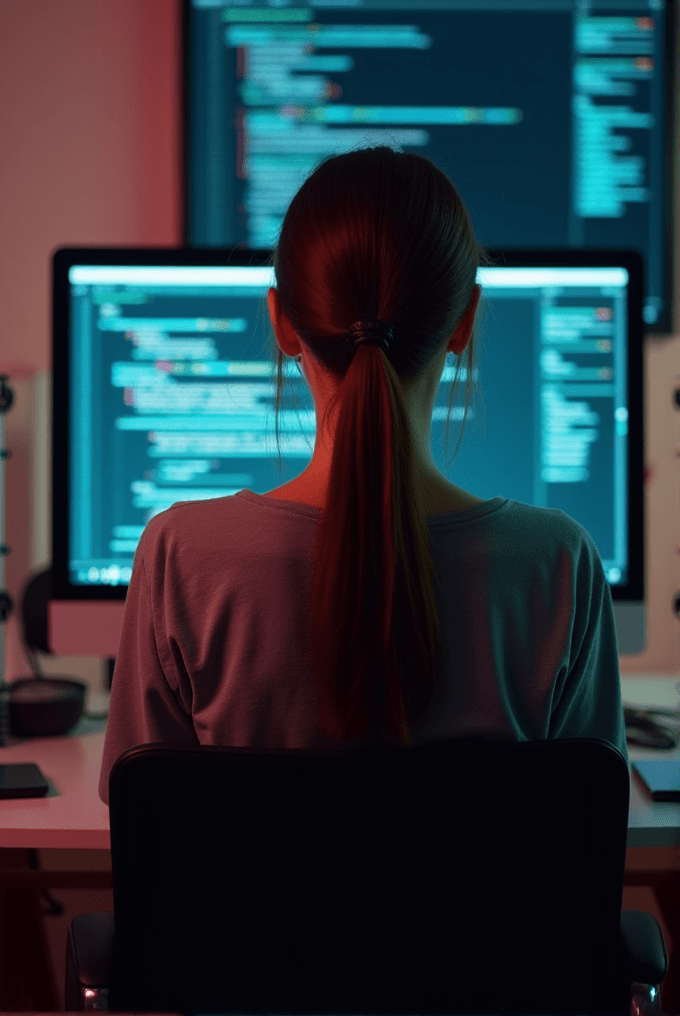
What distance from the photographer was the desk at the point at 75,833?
2.63 ft

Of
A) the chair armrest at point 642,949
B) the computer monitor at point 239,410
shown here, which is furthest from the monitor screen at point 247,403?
the chair armrest at point 642,949

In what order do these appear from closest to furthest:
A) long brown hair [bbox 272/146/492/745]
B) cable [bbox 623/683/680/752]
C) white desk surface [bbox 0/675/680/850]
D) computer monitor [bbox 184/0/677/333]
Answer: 1. long brown hair [bbox 272/146/492/745]
2. white desk surface [bbox 0/675/680/850]
3. cable [bbox 623/683/680/752]
4. computer monitor [bbox 184/0/677/333]

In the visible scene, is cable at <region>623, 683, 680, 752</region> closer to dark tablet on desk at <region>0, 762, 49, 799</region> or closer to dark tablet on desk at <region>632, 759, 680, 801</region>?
dark tablet on desk at <region>632, 759, 680, 801</region>

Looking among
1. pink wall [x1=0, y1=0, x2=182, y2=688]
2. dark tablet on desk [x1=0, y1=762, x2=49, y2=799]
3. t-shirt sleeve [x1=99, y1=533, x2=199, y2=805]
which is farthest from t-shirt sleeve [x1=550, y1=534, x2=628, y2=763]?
pink wall [x1=0, y1=0, x2=182, y2=688]

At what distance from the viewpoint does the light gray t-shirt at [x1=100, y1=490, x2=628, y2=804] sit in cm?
63

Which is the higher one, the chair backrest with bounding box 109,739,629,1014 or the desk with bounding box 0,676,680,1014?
the chair backrest with bounding box 109,739,629,1014

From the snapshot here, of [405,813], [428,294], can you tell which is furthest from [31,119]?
[405,813]

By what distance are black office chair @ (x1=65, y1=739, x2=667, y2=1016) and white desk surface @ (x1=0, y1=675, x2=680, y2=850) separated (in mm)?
248

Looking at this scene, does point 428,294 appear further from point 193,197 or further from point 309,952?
point 193,197

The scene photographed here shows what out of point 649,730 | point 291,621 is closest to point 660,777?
point 649,730

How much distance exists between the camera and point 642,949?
0.66 metres

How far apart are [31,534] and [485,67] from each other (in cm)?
111

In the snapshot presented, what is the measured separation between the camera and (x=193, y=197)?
1.50m

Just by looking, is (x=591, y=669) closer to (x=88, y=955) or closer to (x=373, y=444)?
(x=373, y=444)
